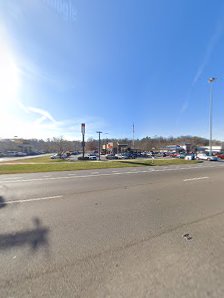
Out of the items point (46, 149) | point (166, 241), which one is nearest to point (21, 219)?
point (166, 241)

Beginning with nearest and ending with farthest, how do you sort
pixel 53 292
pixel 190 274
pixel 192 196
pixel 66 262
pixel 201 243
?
pixel 53 292
pixel 190 274
pixel 66 262
pixel 201 243
pixel 192 196

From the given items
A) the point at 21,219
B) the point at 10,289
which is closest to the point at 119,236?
the point at 10,289

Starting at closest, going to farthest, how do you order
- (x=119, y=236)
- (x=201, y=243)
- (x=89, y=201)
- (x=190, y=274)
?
1. (x=190, y=274)
2. (x=201, y=243)
3. (x=119, y=236)
4. (x=89, y=201)

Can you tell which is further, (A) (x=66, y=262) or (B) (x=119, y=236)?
(B) (x=119, y=236)

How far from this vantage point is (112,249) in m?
3.47

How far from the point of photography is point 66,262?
3.04 metres

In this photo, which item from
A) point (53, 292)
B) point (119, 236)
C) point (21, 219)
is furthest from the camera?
point (21, 219)

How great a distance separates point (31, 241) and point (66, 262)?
1138 mm

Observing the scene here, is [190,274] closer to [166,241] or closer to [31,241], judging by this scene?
[166,241]

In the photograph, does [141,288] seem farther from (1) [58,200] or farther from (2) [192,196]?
(2) [192,196]

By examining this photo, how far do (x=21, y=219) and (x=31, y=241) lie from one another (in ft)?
4.91

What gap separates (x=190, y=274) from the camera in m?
2.77

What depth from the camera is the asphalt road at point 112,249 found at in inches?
98.7

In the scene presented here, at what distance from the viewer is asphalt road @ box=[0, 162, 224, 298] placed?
8.22 ft
